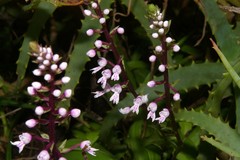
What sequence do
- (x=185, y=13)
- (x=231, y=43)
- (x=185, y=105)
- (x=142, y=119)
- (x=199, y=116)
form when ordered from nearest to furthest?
1. (x=199, y=116)
2. (x=231, y=43)
3. (x=142, y=119)
4. (x=185, y=105)
5. (x=185, y=13)

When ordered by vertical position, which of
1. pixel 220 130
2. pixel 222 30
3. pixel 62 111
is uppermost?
pixel 62 111

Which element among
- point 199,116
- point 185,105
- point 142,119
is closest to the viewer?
point 199,116

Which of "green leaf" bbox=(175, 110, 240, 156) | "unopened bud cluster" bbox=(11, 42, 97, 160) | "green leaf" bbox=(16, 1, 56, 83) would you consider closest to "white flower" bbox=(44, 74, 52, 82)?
"unopened bud cluster" bbox=(11, 42, 97, 160)

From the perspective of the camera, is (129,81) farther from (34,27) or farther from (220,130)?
(34,27)

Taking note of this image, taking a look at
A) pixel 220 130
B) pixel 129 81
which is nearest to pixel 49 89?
pixel 129 81

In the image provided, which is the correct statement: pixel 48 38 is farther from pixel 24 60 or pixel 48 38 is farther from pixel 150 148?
pixel 150 148

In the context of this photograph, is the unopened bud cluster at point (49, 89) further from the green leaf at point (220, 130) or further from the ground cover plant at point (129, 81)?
the green leaf at point (220, 130)

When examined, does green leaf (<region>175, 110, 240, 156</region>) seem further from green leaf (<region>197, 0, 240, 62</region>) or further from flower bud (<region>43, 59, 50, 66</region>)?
flower bud (<region>43, 59, 50, 66</region>)

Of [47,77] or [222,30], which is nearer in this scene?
[47,77]

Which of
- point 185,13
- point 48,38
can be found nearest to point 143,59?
point 185,13
